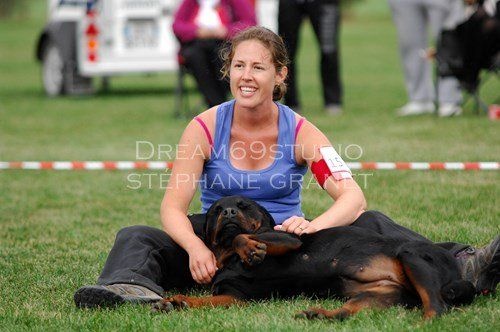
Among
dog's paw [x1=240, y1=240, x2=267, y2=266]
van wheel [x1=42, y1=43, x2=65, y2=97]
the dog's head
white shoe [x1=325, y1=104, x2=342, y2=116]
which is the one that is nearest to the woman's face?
the dog's head

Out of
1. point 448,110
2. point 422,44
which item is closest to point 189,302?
point 448,110

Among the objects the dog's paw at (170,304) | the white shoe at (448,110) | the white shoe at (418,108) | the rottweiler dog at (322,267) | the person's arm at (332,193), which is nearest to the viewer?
the rottweiler dog at (322,267)

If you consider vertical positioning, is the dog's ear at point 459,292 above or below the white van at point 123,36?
below

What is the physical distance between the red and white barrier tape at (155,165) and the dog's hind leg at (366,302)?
153 inches

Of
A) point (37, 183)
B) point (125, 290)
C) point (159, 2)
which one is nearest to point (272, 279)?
point (125, 290)

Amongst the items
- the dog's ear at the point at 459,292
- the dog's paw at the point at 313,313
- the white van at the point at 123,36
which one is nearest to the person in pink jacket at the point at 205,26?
the white van at the point at 123,36

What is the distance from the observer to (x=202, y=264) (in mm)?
4465

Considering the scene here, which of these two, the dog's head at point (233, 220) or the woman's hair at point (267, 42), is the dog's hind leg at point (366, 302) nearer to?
the dog's head at point (233, 220)

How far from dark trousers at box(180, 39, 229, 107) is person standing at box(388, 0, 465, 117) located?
222 centimetres

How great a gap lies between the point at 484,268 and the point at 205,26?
25.5 ft

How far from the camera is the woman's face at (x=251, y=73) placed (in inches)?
187

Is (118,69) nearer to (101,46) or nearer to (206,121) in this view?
(101,46)

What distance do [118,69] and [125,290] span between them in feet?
37.5

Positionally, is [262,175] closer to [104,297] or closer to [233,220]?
[233,220]
